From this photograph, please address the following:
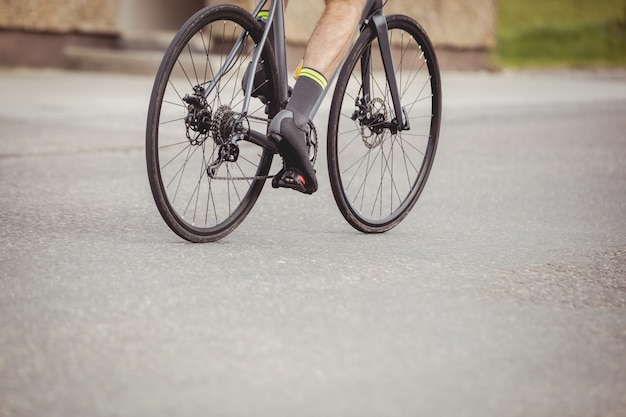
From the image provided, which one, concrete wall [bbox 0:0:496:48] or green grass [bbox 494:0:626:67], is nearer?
concrete wall [bbox 0:0:496:48]

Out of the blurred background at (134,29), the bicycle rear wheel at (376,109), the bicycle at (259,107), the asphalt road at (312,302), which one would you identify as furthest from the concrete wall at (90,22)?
the bicycle at (259,107)

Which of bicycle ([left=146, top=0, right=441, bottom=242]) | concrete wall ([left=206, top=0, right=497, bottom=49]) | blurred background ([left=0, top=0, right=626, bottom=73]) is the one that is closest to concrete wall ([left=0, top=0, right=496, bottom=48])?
blurred background ([left=0, top=0, right=626, bottom=73])

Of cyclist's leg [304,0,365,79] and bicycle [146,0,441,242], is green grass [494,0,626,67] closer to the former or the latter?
bicycle [146,0,441,242]

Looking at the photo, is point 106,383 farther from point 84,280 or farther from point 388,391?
point 84,280

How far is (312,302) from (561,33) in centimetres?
2672

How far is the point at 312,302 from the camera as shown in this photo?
14.2ft

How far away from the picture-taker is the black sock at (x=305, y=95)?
5184 millimetres

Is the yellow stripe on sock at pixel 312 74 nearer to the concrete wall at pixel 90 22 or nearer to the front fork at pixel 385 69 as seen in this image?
the front fork at pixel 385 69

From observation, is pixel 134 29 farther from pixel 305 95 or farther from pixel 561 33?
pixel 561 33

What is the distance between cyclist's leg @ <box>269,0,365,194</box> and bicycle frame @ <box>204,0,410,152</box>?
9 centimetres

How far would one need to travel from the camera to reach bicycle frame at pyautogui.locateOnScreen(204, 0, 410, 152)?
514cm

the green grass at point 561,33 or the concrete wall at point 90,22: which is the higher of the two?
the green grass at point 561,33

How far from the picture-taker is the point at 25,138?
28.7ft

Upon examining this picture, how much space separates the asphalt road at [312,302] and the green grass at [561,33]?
16217mm
